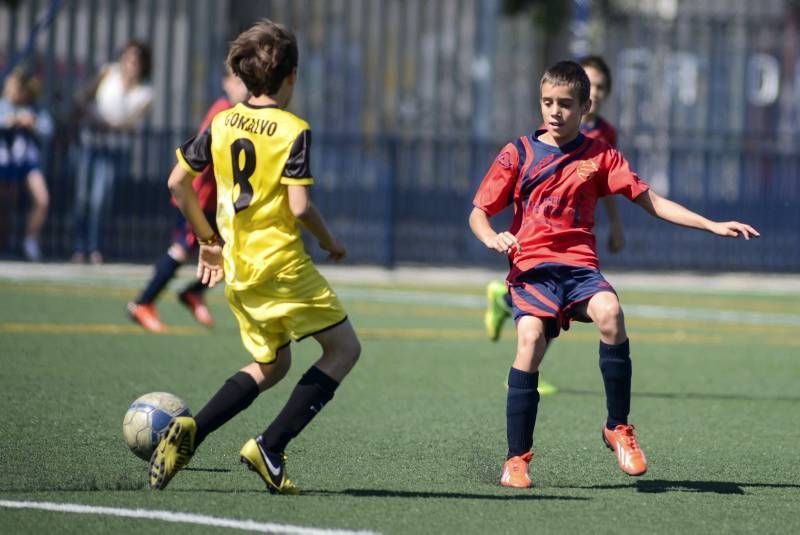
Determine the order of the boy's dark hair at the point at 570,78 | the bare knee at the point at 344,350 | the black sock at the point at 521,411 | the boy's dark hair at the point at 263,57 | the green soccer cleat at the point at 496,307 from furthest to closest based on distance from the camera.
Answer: the green soccer cleat at the point at 496,307 → the boy's dark hair at the point at 570,78 → the black sock at the point at 521,411 → the bare knee at the point at 344,350 → the boy's dark hair at the point at 263,57

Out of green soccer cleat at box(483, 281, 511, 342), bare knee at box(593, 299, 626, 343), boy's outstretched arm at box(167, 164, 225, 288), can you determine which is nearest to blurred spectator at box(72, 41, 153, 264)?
green soccer cleat at box(483, 281, 511, 342)

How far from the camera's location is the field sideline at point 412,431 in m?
5.28

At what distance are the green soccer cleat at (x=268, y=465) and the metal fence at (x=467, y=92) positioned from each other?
13.4 meters

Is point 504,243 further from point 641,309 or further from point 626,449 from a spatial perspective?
point 641,309

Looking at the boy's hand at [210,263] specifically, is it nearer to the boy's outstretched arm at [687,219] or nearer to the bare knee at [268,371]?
the bare knee at [268,371]

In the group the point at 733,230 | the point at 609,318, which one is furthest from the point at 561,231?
the point at 733,230

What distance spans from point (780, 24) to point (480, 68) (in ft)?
16.4

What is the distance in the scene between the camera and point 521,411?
609 centimetres

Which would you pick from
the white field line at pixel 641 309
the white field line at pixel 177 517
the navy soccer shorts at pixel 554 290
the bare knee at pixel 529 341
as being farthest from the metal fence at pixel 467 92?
the white field line at pixel 177 517

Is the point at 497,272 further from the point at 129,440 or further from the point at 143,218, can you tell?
the point at 129,440

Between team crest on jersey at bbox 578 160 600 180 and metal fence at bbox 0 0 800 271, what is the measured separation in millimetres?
12609

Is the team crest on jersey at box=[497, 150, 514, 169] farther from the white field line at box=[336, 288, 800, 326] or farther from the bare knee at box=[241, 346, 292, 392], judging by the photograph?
the white field line at box=[336, 288, 800, 326]

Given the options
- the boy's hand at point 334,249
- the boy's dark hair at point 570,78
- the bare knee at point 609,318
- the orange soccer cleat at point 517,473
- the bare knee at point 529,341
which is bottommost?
the orange soccer cleat at point 517,473

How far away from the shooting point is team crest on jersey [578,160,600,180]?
20.5ft
